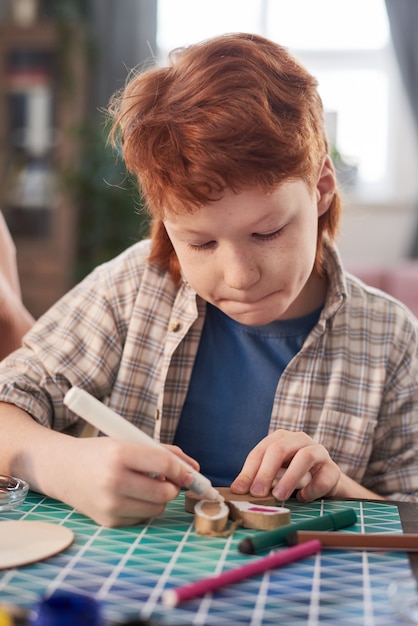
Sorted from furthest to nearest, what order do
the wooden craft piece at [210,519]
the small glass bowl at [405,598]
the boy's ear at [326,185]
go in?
the boy's ear at [326,185] < the wooden craft piece at [210,519] < the small glass bowl at [405,598]

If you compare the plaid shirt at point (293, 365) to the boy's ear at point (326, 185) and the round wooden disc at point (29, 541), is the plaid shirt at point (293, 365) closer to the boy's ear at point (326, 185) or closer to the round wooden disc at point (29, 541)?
the boy's ear at point (326, 185)

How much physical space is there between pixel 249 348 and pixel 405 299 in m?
2.23

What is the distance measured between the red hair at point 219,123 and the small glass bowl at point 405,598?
468 millimetres

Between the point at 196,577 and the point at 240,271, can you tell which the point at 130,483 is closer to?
the point at 196,577

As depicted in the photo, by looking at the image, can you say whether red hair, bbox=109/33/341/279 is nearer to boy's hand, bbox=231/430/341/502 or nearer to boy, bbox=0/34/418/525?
boy, bbox=0/34/418/525

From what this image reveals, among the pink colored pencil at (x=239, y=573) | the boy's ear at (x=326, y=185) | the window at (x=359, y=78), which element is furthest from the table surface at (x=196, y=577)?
the window at (x=359, y=78)

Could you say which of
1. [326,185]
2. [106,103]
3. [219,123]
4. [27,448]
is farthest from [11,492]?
[106,103]

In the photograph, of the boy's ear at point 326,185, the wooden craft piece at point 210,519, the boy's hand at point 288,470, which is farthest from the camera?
the boy's ear at point 326,185

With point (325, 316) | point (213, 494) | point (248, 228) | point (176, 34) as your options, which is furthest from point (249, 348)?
point (176, 34)

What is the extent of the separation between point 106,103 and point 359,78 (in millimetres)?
1359

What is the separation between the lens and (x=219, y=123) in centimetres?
98

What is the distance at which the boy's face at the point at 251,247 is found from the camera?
0.97 m

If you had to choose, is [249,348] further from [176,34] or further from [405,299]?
[176,34]

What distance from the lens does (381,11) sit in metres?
4.44
